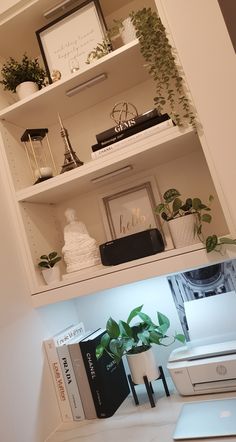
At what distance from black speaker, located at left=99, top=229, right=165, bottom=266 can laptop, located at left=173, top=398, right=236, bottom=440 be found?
491mm

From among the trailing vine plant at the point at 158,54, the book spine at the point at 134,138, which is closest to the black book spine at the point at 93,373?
the book spine at the point at 134,138

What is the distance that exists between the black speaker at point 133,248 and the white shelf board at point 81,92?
2.06ft

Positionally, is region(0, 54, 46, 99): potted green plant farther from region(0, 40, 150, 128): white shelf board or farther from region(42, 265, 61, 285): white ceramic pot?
region(42, 265, 61, 285): white ceramic pot

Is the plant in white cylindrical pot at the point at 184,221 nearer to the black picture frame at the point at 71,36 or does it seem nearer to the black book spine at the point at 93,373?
the black book spine at the point at 93,373

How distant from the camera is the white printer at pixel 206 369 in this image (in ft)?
3.37

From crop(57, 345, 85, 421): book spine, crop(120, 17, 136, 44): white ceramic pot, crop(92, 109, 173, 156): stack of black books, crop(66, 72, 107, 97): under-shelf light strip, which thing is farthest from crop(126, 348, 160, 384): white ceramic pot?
crop(120, 17, 136, 44): white ceramic pot

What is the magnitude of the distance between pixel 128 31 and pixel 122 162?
48 cm

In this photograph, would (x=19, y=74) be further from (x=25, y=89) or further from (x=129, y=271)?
(x=129, y=271)

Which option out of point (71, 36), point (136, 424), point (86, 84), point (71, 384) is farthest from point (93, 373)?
point (71, 36)

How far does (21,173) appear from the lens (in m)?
1.39

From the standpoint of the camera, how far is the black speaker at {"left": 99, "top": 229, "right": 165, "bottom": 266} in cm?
111

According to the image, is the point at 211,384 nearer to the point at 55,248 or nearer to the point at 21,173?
the point at 55,248

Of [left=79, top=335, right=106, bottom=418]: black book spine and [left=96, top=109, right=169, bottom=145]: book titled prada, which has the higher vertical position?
[left=96, top=109, right=169, bottom=145]: book titled prada

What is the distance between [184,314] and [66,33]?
4.06 feet
